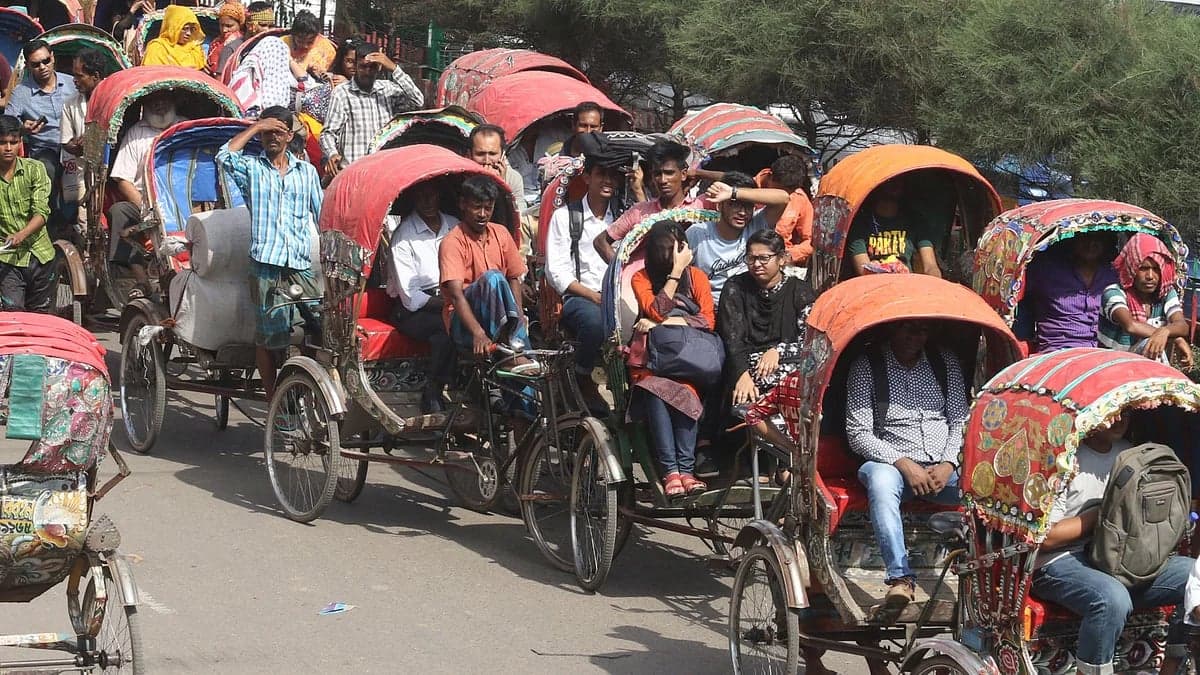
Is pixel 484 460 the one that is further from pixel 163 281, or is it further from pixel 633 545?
pixel 163 281

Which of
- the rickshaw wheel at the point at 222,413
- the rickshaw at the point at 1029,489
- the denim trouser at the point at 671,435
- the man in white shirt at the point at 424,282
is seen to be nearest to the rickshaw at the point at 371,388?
the man in white shirt at the point at 424,282

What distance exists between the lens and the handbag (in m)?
7.39

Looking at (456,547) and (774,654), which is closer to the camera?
(774,654)

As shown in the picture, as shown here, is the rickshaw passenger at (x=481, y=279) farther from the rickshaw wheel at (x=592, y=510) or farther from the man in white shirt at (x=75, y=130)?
the man in white shirt at (x=75, y=130)

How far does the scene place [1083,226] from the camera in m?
8.35

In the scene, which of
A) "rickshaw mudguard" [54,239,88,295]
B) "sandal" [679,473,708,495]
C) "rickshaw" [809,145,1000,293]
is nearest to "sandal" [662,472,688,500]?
"sandal" [679,473,708,495]

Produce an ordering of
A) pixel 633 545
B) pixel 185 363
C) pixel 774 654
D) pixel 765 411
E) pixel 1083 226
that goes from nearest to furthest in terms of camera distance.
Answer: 1. pixel 774 654
2. pixel 765 411
3. pixel 1083 226
4. pixel 633 545
5. pixel 185 363

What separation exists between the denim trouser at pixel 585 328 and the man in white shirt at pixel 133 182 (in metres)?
3.87

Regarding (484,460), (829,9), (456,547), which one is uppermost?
(829,9)

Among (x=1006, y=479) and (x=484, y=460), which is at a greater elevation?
(x=1006, y=479)

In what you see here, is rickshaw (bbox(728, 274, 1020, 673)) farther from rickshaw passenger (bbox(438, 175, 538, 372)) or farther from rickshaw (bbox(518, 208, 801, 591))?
rickshaw passenger (bbox(438, 175, 538, 372))

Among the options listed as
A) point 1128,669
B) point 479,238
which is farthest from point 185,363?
point 1128,669

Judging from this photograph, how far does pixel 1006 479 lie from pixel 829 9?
8.66 m

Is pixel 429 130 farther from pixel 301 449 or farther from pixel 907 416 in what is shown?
pixel 907 416
